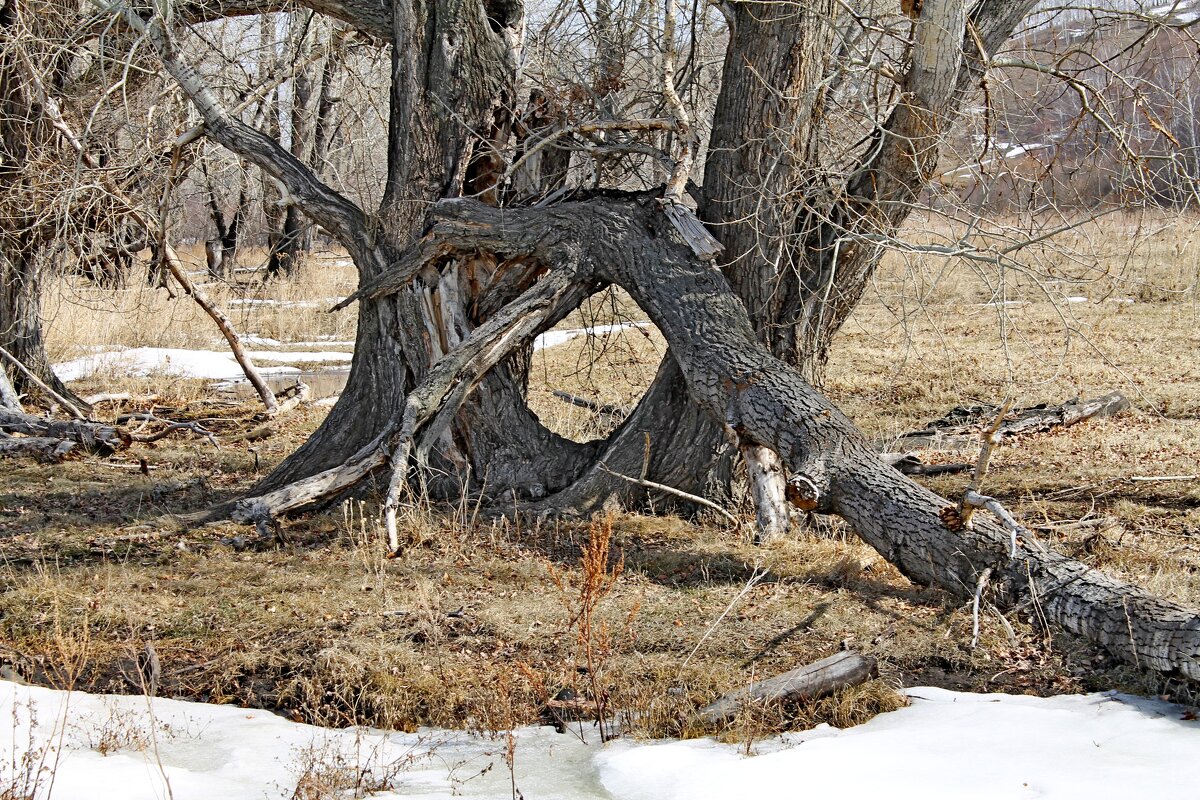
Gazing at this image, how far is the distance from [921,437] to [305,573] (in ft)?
17.1

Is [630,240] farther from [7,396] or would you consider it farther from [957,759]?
[7,396]

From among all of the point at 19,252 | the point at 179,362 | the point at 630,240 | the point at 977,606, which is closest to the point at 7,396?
the point at 19,252

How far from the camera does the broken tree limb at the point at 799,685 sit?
4.36 metres

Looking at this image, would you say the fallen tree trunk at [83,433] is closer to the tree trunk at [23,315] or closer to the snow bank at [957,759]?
the tree trunk at [23,315]

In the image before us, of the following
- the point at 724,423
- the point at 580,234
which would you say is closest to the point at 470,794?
the point at 724,423

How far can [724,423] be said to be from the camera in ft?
20.7

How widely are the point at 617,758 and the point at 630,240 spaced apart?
361 cm

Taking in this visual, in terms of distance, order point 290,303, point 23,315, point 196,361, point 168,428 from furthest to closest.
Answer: point 290,303 < point 196,361 < point 23,315 < point 168,428

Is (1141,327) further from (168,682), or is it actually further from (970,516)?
(168,682)

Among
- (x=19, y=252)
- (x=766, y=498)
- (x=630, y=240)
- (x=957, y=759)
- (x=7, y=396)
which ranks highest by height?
(x=630, y=240)

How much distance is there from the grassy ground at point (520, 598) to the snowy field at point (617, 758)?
0.19 m

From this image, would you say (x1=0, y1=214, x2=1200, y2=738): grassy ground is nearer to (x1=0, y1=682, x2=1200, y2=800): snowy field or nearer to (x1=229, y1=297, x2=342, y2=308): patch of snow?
(x1=0, y1=682, x2=1200, y2=800): snowy field

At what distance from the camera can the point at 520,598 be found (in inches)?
225

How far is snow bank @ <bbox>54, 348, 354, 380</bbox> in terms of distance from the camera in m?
13.1
